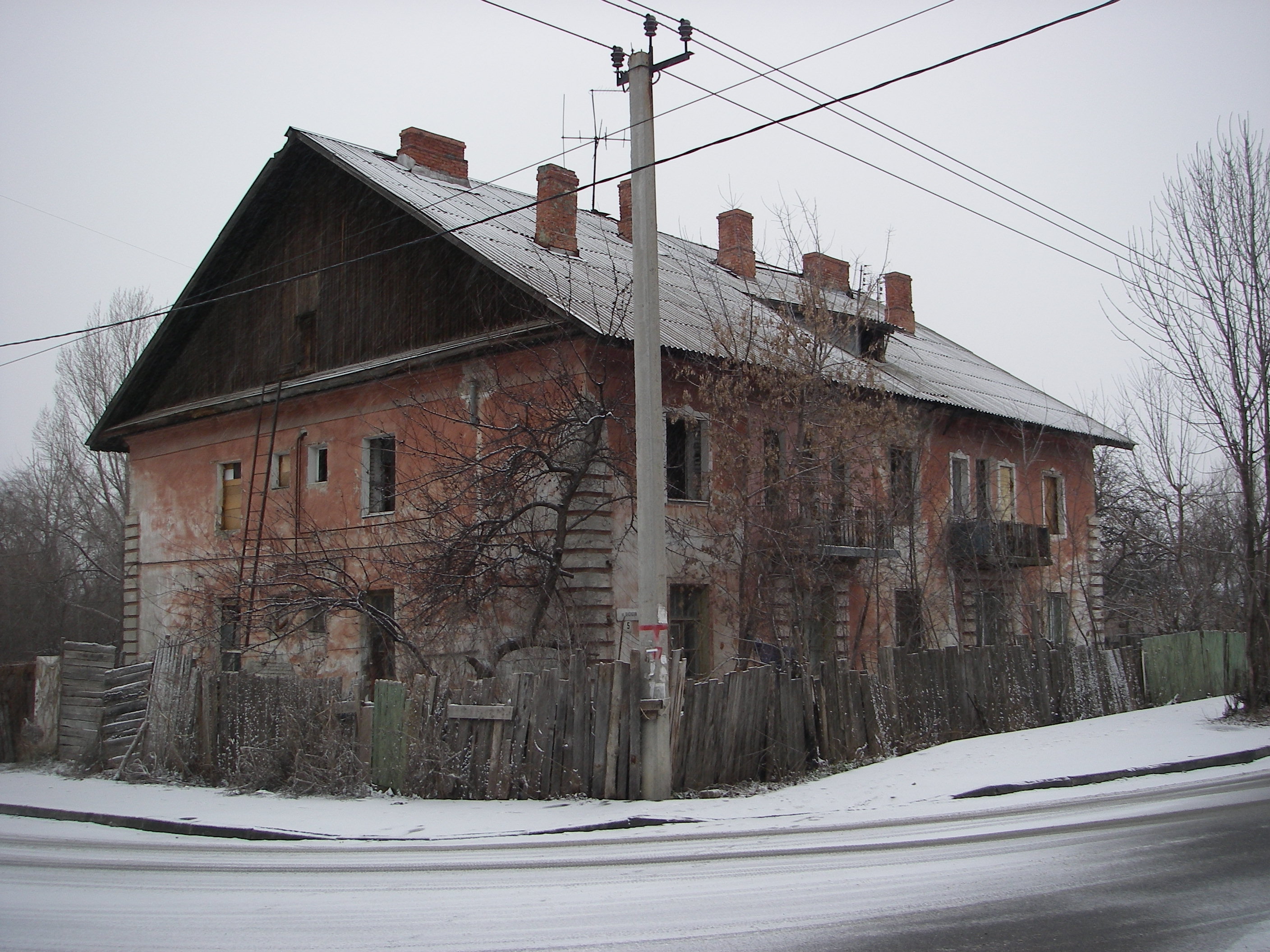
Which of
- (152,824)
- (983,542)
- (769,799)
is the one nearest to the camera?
(152,824)

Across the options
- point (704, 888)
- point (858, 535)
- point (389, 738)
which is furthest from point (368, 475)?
point (704, 888)

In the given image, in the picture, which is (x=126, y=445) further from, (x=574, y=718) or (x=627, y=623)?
(x=574, y=718)

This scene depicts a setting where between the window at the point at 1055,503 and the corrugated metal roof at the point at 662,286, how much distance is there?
1.48 metres

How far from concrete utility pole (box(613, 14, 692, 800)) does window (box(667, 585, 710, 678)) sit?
279 inches

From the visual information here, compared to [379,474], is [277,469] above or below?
above

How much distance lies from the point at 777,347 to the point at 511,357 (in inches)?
182

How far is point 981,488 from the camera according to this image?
2542 cm

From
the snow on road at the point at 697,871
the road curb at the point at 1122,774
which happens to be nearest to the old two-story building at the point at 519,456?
the road curb at the point at 1122,774

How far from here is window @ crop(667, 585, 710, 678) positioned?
18203 millimetres

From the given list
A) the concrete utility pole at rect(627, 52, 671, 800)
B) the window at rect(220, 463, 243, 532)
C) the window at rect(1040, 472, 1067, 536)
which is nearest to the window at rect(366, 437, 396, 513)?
the window at rect(220, 463, 243, 532)

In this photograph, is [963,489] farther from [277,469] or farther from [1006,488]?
[277,469]

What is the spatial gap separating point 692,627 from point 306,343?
990 centimetres

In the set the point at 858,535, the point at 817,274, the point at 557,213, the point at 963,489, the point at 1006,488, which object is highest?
the point at 557,213

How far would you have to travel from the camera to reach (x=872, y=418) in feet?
51.1
